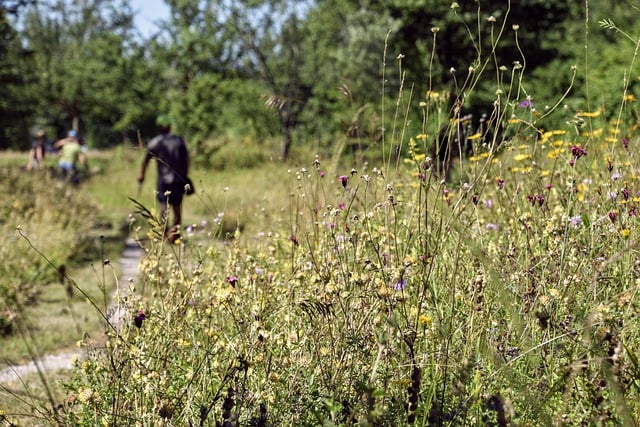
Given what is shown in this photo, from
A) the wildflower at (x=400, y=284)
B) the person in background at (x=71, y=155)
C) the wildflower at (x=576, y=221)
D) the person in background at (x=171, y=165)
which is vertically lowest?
the person in background at (x=71, y=155)

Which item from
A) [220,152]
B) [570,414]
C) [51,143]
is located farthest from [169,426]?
[51,143]

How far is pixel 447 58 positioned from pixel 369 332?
49.6 feet

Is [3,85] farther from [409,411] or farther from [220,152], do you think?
[409,411]

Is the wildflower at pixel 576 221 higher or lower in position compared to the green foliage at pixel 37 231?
higher

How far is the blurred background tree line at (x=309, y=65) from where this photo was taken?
1449 centimetres

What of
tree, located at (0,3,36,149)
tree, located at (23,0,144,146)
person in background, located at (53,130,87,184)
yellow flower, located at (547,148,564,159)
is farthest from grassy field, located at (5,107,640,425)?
tree, located at (23,0,144,146)

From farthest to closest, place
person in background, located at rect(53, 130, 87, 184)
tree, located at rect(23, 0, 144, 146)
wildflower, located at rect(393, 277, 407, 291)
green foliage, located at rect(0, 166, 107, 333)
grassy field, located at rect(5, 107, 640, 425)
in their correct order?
tree, located at rect(23, 0, 144, 146), person in background, located at rect(53, 130, 87, 184), green foliage, located at rect(0, 166, 107, 333), wildflower, located at rect(393, 277, 407, 291), grassy field, located at rect(5, 107, 640, 425)

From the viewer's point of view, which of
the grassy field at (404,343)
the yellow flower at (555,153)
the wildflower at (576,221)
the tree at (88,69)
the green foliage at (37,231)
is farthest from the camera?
the tree at (88,69)

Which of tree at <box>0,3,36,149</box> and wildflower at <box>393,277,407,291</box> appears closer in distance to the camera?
wildflower at <box>393,277,407,291</box>

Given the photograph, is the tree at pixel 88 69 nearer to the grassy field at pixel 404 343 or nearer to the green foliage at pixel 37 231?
the green foliage at pixel 37 231

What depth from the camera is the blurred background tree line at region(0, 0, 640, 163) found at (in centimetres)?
1449

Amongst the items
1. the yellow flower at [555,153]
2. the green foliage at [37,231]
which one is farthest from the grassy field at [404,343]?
the green foliage at [37,231]

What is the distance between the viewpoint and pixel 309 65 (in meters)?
25.5

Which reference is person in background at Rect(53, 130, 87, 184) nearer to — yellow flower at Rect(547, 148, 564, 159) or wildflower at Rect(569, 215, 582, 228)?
yellow flower at Rect(547, 148, 564, 159)
